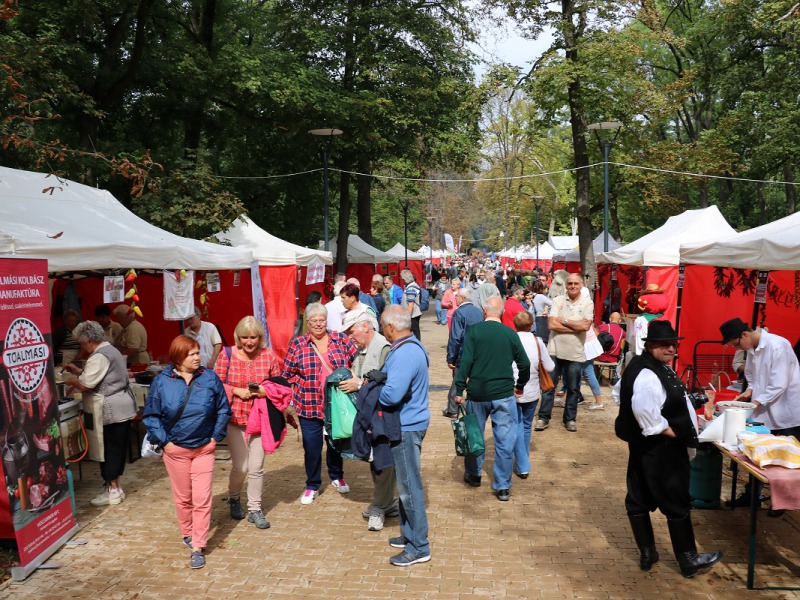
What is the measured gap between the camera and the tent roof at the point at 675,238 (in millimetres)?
13508

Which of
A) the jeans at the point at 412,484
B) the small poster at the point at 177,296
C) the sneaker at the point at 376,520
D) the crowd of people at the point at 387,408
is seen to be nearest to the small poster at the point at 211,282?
the small poster at the point at 177,296

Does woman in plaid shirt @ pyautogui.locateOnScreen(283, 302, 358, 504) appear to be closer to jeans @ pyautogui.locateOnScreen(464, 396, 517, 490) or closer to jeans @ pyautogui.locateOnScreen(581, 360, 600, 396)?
jeans @ pyautogui.locateOnScreen(464, 396, 517, 490)

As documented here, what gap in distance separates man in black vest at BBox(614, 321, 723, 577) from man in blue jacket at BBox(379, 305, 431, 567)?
142 centimetres

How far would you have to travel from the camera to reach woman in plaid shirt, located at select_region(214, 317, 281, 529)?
18.5 feet

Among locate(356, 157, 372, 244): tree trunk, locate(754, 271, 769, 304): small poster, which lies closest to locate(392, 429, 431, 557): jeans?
locate(754, 271, 769, 304): small poster

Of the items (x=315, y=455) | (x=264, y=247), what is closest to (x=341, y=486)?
(x=315, y=455)

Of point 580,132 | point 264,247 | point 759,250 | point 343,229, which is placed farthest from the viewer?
point 343,229

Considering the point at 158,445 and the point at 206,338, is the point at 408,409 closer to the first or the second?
the point at 158,445

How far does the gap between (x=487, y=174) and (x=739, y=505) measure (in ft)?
188

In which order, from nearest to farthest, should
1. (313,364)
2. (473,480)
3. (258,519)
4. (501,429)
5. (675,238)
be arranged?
(258,519) → (313,364) → (501,429) → (473,480) → (675,238)

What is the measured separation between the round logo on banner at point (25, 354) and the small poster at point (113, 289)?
2502 mm

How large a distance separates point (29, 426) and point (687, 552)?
4.76 meters

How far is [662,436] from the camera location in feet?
15.2

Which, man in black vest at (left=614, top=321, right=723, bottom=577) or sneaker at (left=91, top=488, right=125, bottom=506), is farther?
sneaker at (left=91, top=488, right=125, bottom=506)
